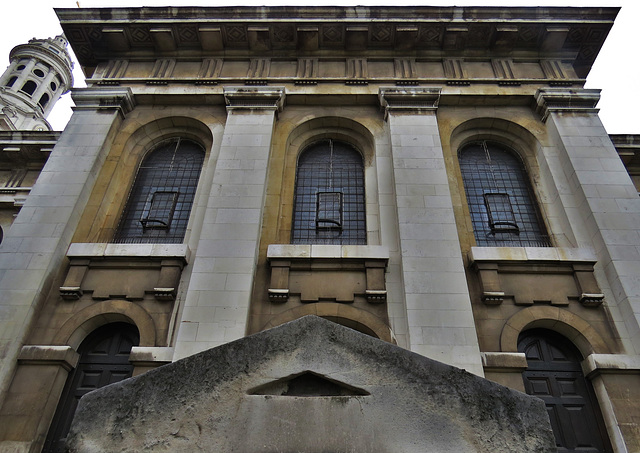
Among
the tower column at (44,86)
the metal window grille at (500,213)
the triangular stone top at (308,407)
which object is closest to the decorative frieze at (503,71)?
the metal window grille at (500,213)

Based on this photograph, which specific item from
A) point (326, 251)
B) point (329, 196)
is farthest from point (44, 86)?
point (326, 251)

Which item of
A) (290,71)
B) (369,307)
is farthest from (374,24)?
(369,307)

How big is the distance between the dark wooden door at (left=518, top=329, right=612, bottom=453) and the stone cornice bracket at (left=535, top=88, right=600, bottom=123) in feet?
21.6

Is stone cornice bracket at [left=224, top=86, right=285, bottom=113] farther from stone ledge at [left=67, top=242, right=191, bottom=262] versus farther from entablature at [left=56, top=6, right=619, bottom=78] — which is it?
stone ledge at [left=67, top=242, right=191, bottom=262]

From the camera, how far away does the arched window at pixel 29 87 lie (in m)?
40.1

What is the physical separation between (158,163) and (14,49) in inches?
1683

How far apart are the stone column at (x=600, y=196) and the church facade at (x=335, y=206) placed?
0.06m

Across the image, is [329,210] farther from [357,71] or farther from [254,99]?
[357,71]

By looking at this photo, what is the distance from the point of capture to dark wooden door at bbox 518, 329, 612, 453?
25.3 ft

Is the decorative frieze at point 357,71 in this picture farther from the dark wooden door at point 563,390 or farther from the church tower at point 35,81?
the church tower at point 35,81

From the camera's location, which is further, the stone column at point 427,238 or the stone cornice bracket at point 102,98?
the stone cornice bracket at point 102,98

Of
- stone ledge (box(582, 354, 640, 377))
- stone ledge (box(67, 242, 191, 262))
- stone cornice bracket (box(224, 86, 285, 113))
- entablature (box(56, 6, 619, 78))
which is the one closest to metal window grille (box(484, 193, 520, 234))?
stone ledge (box(582, 354, 640, 377))

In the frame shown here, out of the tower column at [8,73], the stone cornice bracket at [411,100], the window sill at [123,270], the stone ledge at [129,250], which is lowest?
the window sill at [123,270]

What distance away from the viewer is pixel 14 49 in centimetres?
4203
